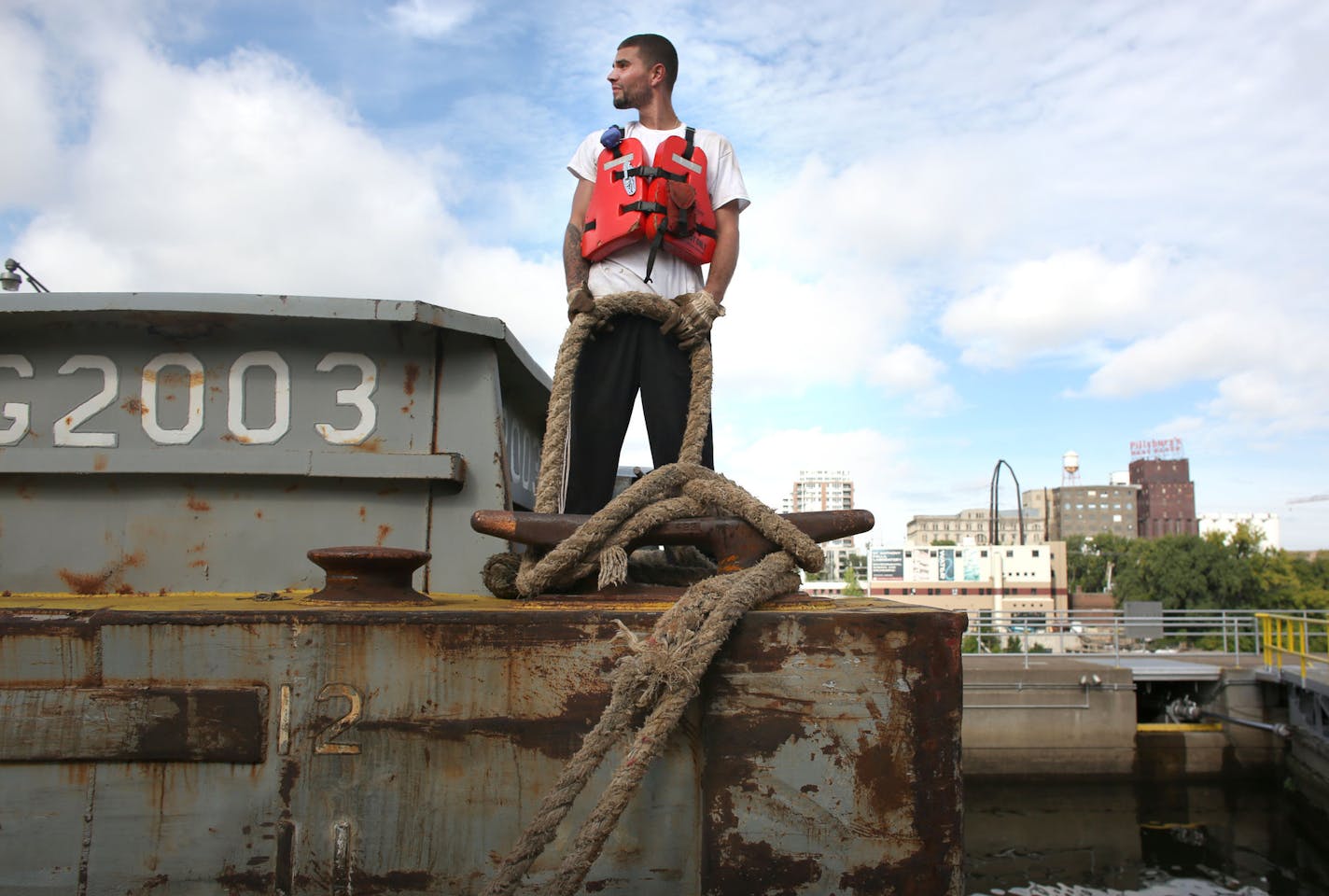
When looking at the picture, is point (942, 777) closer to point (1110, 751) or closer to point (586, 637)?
point (586, 637)

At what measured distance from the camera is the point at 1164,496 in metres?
121

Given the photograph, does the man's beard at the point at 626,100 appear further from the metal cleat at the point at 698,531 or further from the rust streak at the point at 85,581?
the rust streak at the point at 85,581

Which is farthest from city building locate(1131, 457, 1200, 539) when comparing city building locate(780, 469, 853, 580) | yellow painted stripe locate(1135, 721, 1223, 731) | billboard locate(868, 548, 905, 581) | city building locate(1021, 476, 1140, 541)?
yellow painted stripe locate(1135, 721, 1223, 731)

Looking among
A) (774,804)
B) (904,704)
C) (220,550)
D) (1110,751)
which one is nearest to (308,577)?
(220,550)

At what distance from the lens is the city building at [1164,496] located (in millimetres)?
117812

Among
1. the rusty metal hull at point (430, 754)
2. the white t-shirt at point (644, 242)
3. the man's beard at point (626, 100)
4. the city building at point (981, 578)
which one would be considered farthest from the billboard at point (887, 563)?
the rusty metal hull at point (430, 754)

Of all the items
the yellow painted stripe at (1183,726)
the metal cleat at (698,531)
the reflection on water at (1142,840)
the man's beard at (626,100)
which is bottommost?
the reflection on water at (1142,840)

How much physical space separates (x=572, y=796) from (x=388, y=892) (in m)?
0.45

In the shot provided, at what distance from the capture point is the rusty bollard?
6.80 feet

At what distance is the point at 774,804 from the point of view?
5.97ft

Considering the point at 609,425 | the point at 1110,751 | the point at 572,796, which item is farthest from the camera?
the point at 1110,751

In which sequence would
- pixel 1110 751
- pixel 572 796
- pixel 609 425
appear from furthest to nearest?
1. pixel 1110 751
2. pixel 609 425
3. pixel 572 796

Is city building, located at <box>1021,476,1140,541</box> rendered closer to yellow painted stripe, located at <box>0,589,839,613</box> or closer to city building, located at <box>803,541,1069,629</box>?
city building, located at <box>803,541,1069,629</box>

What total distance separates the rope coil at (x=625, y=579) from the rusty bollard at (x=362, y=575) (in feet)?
0.95
